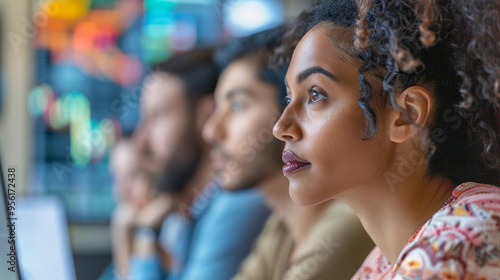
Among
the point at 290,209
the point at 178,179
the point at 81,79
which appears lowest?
the point at 290,209

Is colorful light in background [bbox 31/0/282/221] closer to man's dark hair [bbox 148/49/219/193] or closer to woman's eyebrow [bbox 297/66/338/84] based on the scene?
man's dark hair [bbox 148/49/219/193]

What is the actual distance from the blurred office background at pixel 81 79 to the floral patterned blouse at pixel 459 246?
1647 mm

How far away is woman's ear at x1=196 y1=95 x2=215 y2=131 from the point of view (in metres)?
1.38

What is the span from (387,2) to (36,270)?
721 mm

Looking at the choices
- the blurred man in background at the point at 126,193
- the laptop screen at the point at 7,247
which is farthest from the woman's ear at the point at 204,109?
the laptop screen at the point at 7,247

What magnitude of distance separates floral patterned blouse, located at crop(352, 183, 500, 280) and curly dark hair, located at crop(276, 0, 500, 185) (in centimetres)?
8

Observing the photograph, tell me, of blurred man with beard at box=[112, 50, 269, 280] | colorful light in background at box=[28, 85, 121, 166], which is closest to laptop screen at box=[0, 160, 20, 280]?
blurred man with beard at box=[112, 50, 269, 280]

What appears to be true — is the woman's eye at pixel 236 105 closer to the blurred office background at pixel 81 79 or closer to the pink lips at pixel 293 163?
the pink lips at pixel 293 163

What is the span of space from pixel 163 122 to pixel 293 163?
3.31ft

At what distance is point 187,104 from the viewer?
4.64ft

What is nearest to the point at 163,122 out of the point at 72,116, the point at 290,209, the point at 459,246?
the point at 290,209

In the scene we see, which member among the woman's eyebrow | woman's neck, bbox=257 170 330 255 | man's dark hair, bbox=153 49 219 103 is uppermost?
man's dark hair, bbox=153 49 219 103

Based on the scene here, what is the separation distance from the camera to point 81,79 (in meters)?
2.13

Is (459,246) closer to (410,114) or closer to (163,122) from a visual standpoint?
(410,114)
